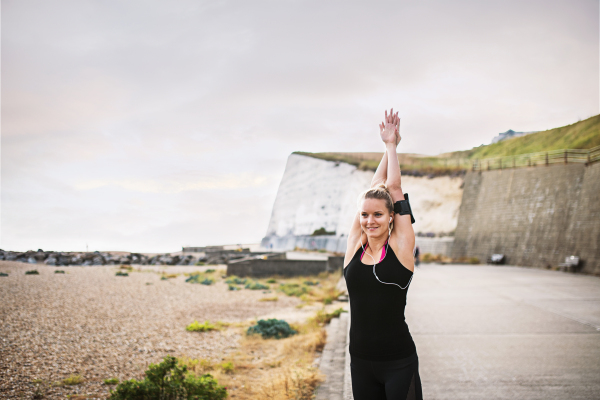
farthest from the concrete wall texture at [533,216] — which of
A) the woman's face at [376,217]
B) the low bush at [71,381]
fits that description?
the low bush at [71,381]

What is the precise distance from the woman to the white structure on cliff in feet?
110

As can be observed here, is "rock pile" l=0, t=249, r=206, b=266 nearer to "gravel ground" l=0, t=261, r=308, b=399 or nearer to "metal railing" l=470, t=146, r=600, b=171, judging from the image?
"gravel ground" l=0, t=261, r=308, b=399

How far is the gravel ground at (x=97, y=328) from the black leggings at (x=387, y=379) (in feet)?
12.4

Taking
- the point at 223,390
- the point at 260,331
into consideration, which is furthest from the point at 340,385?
the point at 260,331

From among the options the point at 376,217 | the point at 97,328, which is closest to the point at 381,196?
A: the point at 376,217

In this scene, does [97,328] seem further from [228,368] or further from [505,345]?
[505,345]

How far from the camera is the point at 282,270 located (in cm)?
1866

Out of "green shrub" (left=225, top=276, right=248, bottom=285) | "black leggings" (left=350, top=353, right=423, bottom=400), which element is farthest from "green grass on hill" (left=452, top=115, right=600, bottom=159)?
"black leggings" (left=350, top=353, right=423, bottom=400)

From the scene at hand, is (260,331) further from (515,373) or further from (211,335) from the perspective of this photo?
(515,373)

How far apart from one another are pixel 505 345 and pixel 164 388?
4151mm

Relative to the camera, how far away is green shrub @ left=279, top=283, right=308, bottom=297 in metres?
14.0

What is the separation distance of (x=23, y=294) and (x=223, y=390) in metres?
6.71

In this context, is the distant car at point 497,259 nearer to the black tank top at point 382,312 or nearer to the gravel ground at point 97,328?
the gravel ground at point 97,328

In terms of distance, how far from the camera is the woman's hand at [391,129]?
2.46 m
